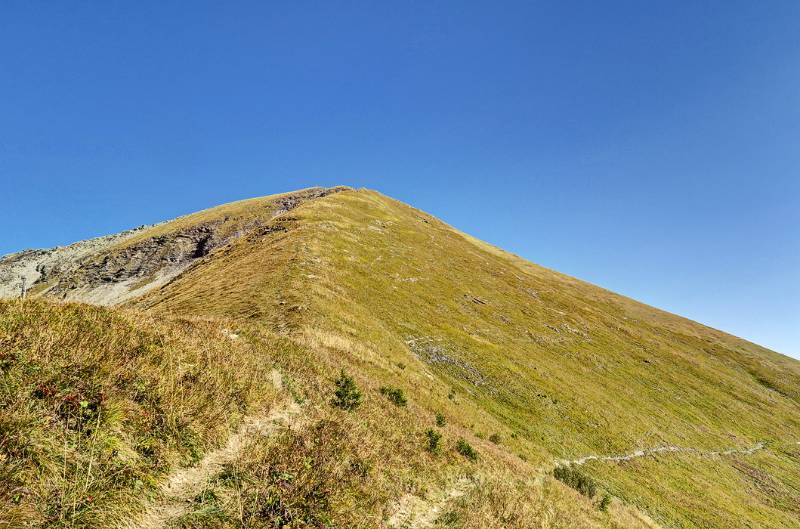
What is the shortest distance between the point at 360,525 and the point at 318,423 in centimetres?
331

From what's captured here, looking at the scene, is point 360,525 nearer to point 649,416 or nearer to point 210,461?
point 210,461

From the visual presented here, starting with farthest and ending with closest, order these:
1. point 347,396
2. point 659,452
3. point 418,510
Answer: point 659,452, point 347,396, point 418,510

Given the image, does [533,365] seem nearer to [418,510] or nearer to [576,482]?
[576,482]

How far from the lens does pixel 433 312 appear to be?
50812mm

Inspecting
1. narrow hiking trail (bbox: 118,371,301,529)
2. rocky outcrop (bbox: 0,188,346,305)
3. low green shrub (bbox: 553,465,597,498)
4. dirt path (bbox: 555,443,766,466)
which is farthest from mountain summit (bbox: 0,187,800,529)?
rocky outcrop (bbox: 0,188,346,305)

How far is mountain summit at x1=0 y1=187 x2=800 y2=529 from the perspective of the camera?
7.03 meters

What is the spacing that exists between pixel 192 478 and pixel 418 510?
19.1ft

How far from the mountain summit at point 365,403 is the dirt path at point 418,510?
0.25 feet

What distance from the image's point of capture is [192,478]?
7.54 metres

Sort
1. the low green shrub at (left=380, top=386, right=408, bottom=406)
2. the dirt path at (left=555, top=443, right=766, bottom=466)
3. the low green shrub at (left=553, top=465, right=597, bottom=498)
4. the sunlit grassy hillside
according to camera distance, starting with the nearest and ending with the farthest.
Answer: the low green shrub at (left=380, top=386, right=408, bottom=406) < the low green shrub at (left=553, top=465, right=597, bottom=498) < the sunlit grassy hillside < the dirt path at (left=555, top=443, right=766, bottom=466)

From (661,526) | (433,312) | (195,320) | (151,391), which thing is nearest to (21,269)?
(433,312)

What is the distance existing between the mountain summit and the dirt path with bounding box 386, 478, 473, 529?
0.08 m

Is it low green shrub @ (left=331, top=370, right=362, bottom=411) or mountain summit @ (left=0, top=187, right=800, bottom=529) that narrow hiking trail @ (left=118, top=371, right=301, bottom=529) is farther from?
low green shrub @ (left=331, top=370, right=362, bottom=411)

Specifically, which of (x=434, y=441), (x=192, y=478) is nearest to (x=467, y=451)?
(x=434, y=441)
